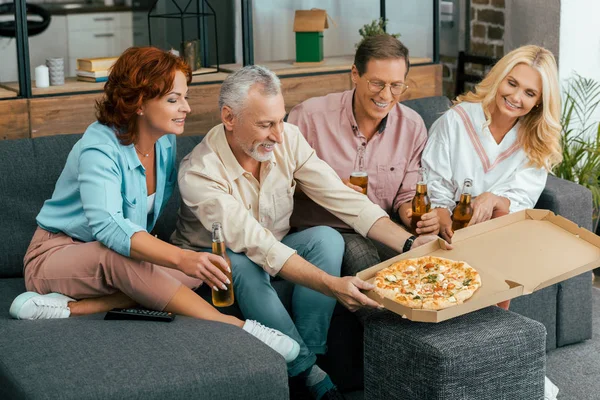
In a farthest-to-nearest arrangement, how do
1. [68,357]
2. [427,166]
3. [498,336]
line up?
[427,166] < [498,336] < [68,357]

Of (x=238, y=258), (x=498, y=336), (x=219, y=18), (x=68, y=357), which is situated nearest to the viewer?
(x=68, y=357)

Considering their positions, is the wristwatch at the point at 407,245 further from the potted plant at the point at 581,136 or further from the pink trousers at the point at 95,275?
the potted plant at the point at 581,136

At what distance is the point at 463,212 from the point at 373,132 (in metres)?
0.47

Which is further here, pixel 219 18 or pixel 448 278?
pixel 219 18

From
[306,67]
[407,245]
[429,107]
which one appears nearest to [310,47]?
[306,67]

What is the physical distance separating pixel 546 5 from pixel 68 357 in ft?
9.80

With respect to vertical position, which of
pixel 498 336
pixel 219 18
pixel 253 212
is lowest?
pixel 498 336

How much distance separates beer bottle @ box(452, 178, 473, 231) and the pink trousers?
39.2 inches

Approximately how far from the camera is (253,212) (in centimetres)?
300

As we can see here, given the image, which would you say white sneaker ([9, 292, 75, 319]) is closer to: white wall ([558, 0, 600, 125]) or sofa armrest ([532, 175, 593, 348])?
sofa armrest ([532, 175, 593, 348])

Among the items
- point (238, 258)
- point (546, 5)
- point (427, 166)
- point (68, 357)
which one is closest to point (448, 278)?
point (238, 258)

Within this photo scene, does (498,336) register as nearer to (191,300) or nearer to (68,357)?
(191,300)

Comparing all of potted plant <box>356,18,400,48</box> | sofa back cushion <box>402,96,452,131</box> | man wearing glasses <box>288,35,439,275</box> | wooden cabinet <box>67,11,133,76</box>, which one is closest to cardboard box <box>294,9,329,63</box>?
potted plant <box>356,18,400,48</box>

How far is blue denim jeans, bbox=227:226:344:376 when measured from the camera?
2756mm
